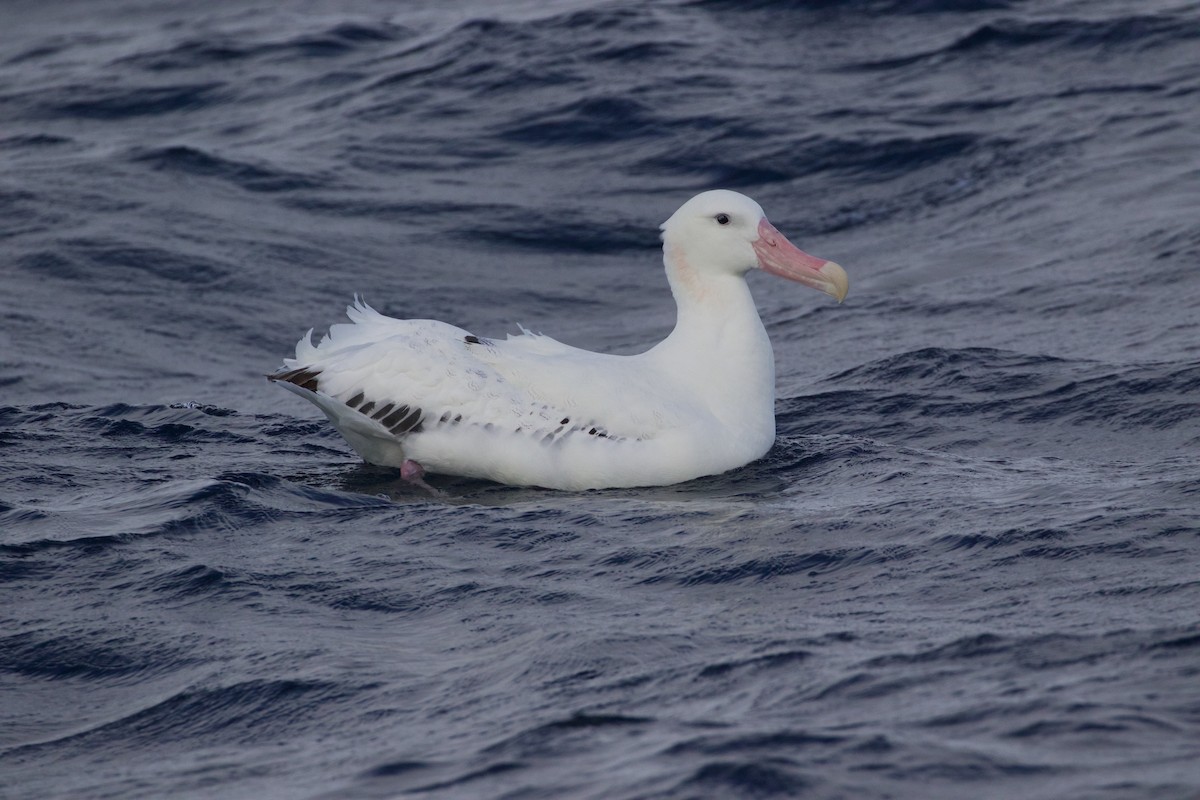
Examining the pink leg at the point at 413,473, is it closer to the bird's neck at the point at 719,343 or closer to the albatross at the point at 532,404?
the albatross at the point at 532,404

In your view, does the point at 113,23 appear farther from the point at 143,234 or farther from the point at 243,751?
the point at 243,751

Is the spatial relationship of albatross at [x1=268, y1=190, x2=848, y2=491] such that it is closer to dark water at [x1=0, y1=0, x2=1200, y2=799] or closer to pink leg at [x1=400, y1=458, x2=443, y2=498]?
pink leg at [x1=400, y1=458, x2=443, y2=498]

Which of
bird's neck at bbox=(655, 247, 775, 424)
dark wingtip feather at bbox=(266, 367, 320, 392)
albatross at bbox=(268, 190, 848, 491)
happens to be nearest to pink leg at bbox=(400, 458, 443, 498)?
albatross at bbox=(268, 190, 848, 491)

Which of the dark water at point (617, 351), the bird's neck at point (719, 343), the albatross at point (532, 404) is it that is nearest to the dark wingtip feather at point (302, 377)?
the albatross at point (532, 404)

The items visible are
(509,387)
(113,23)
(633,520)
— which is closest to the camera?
(633,520)

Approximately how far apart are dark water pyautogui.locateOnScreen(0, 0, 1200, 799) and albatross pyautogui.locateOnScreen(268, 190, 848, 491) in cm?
21

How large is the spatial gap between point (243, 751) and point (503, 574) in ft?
5.73

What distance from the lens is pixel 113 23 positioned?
24.2 m

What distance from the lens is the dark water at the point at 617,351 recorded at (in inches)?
217

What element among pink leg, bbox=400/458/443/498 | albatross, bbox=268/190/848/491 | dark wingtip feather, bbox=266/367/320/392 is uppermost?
dark wingtip feather, bbox=266/367/320/392

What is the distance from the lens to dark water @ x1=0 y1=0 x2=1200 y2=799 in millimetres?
5504

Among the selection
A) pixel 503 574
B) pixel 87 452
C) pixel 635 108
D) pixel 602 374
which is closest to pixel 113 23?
pixel 635 108

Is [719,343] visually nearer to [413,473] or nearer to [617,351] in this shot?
[413,473]

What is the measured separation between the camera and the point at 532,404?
867 centimetres
